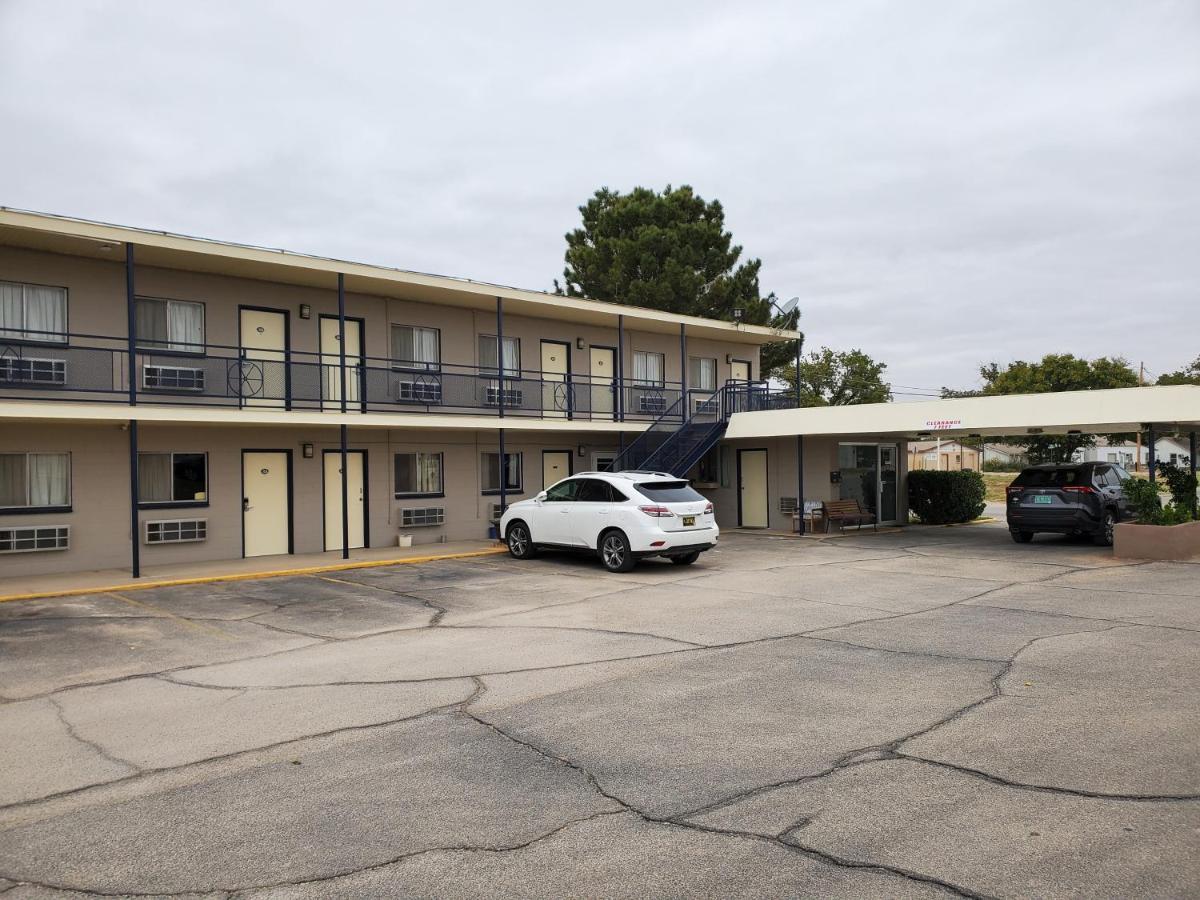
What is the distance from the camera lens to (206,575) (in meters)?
14.9

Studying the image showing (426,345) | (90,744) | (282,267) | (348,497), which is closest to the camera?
(90,744)

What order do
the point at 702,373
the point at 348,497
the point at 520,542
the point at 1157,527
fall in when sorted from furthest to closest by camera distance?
the point at 702,373, the point at 348,497, the point at 520,542, the point at 1157,527

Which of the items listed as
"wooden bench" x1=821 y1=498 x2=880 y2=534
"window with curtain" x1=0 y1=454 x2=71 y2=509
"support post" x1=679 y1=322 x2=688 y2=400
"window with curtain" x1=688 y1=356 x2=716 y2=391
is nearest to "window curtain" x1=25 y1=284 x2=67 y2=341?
"window with curtain" x1=0 y1=454 x2=71 y2=509

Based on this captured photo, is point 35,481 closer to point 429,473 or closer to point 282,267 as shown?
point 282,267

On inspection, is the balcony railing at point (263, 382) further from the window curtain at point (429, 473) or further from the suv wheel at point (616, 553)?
the suv wheel at point (616, 553)

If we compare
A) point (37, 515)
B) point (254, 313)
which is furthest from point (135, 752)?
point (254, 313)

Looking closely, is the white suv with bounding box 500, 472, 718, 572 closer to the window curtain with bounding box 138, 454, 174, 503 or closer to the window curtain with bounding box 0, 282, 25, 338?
the window curtain with bounding box 138, 454, 174, 503

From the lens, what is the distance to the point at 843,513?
22609 millimetres

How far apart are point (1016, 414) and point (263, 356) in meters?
14.6

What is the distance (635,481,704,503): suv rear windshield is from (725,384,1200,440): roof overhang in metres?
6.41

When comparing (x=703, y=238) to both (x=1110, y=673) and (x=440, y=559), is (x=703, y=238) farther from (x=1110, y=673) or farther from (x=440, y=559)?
(x=1110, y=673)

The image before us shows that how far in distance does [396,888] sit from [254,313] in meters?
16.0

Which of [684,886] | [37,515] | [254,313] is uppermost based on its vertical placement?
[254,313]

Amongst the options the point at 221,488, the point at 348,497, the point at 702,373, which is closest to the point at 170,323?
the point at 221,488
